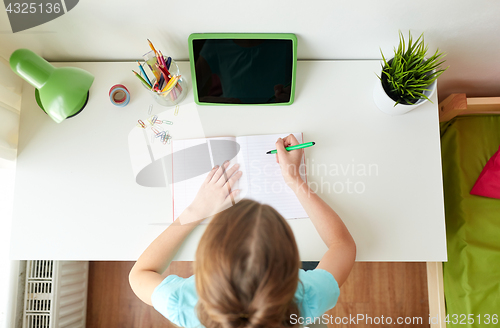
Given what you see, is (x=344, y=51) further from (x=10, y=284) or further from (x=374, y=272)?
(x=10, y=284)

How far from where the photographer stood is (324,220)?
78 centimetres

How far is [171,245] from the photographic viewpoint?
79 cm

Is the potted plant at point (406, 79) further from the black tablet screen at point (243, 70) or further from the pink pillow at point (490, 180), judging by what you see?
the pink pillow at point (490, 180)

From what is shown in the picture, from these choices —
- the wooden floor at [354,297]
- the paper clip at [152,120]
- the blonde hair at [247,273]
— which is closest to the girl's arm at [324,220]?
the blonde hair at [247,273]

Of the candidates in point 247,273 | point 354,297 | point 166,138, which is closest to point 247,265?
point 247,273

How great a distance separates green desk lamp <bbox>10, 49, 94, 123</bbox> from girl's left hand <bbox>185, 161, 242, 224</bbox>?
14.8 inches

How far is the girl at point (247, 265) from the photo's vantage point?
1.59ft

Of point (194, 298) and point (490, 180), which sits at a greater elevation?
point (490, 180)

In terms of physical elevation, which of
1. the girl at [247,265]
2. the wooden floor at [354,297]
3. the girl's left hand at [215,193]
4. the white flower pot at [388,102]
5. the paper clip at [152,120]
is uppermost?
the white flower pot at [388,102]

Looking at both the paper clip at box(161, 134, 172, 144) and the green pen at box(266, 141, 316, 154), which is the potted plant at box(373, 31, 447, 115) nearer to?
the green pen at box(266, 141, 316, 154)

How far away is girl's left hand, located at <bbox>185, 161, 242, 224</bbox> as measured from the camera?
0.82 metres

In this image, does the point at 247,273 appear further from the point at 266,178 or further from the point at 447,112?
the point at 447,112

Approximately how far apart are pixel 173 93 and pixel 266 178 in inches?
13.8

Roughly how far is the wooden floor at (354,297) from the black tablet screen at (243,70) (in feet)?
2.87
